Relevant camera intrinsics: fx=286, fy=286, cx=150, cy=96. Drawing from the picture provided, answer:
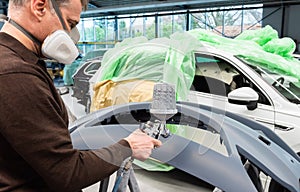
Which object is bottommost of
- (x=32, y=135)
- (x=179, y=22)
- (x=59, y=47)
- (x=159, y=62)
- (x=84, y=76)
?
(x=84, y=76)

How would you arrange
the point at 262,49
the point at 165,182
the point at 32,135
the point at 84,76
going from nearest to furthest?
the point at 32,135 < the point at 165,182 < the point at 262,49 < the point at 84,76

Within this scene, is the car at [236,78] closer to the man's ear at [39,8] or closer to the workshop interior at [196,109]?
the workshop interior at [196,109]

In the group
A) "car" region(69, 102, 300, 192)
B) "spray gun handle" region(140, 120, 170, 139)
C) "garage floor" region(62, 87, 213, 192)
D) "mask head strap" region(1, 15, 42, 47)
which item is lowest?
"garage floor" region(62, 87, 213, 192)

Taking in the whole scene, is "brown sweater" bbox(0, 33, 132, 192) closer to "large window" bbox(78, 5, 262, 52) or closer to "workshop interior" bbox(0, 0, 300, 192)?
"workshop interior" bbox(0, 0, 300, 192)

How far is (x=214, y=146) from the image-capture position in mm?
1446

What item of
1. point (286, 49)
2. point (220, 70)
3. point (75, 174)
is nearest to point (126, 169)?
point (75, 174)

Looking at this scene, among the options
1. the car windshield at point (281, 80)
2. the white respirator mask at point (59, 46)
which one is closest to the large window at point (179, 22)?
the car windshield at point (281, 80)

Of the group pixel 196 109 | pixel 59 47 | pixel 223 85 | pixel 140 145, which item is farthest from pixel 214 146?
pixel 223 85

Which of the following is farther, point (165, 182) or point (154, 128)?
point (165, 182)

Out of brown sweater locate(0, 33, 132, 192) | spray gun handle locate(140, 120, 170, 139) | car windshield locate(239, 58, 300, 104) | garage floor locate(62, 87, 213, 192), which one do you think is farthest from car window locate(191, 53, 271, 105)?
brown sweater locate(0, 33, 132, 192)

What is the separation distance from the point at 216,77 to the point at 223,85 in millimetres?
120

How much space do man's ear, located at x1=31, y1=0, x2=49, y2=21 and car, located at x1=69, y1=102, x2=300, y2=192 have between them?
572mm

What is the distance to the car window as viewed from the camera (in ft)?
8.90

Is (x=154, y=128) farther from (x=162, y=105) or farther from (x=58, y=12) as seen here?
(x=58, y=12)
